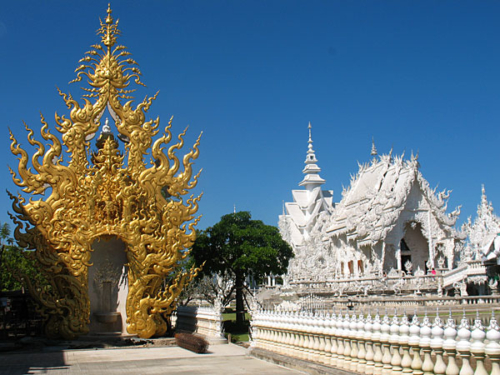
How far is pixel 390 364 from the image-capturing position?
7328 mm

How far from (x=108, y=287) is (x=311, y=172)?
1905 inches

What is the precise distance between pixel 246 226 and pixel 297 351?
15855mm

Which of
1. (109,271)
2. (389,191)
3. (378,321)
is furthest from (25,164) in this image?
(389,191)

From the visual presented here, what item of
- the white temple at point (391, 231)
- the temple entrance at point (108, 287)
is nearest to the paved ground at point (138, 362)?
the temple entrance at point (108, 287)

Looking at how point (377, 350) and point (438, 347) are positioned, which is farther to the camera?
point (377, 350)

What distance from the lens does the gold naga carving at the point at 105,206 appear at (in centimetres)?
1503

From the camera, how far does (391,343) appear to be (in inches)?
285

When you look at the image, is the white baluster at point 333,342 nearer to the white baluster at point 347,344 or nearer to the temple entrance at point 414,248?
the white baluster at point 347,344

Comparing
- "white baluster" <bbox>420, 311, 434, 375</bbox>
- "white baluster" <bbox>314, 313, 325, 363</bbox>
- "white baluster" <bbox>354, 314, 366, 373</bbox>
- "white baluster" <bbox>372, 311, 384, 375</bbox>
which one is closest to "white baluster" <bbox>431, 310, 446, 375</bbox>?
"white baluster" <bbox>420, 311, 434, 375</bbox>

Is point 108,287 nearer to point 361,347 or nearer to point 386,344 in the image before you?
point 361,347

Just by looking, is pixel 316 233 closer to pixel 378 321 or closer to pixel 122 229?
pixel 122 229

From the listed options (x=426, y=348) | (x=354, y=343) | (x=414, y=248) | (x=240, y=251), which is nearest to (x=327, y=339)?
(x=354, y=343)

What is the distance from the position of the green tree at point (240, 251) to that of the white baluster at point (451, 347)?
18.2 m

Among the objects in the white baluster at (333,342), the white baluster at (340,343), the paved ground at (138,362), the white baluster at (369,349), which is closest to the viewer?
the white baluster at (369,349)
